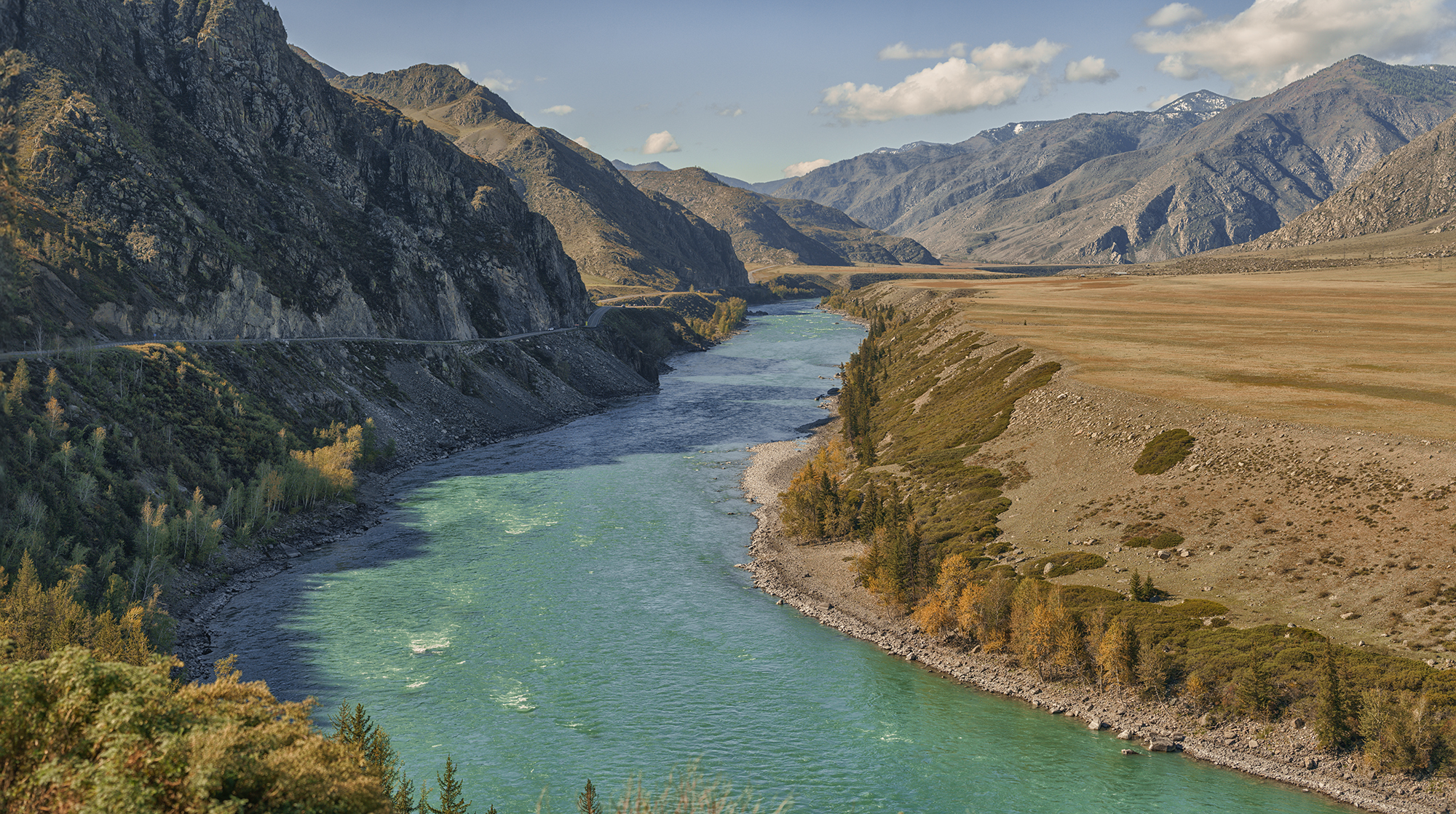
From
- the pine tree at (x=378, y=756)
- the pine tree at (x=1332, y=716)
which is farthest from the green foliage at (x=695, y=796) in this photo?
the pine tree at (x=1332, y=716)

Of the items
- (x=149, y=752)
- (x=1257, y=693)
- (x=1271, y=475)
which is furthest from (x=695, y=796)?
(x=1271, y=475)

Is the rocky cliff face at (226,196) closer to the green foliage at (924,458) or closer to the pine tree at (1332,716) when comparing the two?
the green foliage at (924,458)

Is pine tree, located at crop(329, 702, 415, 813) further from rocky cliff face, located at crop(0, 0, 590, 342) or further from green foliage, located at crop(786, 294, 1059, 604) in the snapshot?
rocky cliff face, located at crop(0, 0, 590, 342)

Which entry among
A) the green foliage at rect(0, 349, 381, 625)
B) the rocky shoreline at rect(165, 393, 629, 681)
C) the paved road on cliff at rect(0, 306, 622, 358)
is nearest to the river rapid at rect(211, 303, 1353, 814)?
the rocky shoreline at rect(165, 393, 629, 681)

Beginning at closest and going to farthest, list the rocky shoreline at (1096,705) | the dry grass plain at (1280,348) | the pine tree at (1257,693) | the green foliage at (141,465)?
the rocky shoreline at (1096,705) → the pine tree at (1257,693) → the green foliage at (141,465) → the dry grass plain at (1280,348)

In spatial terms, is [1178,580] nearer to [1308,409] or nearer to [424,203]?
[1308,409]

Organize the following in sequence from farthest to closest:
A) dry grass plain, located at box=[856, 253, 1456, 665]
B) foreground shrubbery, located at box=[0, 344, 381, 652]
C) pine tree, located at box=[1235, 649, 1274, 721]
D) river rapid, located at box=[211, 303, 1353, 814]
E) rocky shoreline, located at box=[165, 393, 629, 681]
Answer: foreground shrubbery, located at box=[0, 344, 381, 652], rocky shoreline, located at box=[165, 393, 629, 681], dry grass plain, located at box=[856, 253, 1456, 665], pine tree, located at box=[1235, 649, 1274, 721], river rapid, located at box=[211, 303, 1353, 814]
